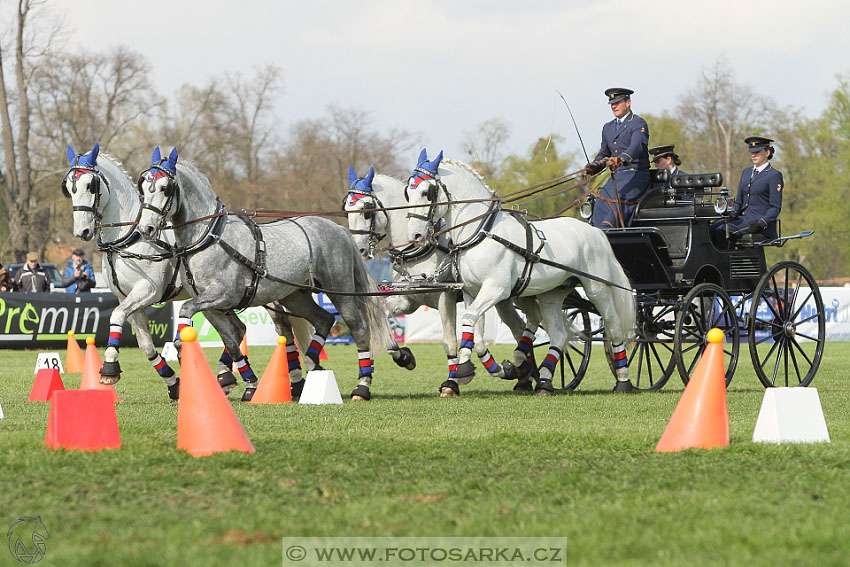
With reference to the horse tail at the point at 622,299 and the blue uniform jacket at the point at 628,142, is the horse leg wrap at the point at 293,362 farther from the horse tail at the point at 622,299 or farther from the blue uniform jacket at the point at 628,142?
the blue uniform jacket at the point at 628,142

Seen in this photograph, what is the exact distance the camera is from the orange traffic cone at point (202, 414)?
622 centimetres

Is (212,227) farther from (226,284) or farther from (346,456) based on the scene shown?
(346,456)

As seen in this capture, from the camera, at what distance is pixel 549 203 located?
2019 inches

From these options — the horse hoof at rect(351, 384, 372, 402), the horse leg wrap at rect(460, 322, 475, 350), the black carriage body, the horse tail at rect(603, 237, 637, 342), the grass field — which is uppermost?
the black carriage body

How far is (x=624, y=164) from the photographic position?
11.6 m

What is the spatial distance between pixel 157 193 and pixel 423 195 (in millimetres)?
2573

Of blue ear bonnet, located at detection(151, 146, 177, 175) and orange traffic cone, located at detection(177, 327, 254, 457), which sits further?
blue ear bonnet, located at detection(151, 146, 177, 175)

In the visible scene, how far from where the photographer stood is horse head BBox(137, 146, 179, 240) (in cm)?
953

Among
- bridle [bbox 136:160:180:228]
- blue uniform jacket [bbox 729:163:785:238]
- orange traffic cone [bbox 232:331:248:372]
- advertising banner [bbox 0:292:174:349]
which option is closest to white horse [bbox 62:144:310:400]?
orange traffic cone [bbox 232:331:248:372]

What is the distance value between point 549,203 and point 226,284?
42190mm

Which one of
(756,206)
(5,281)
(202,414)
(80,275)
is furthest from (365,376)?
(5,281)

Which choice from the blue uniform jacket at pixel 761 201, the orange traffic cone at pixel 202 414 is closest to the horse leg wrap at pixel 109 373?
the orange traffic cone at pixel 202 414

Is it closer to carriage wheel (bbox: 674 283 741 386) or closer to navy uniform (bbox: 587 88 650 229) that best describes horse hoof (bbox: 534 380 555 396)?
carriage wheel (bbox: 674 283 741 386)

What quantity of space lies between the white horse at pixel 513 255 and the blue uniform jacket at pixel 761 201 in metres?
1.69
